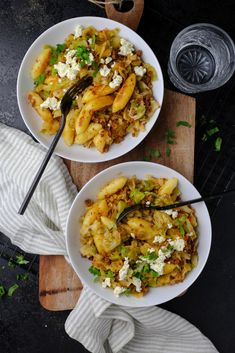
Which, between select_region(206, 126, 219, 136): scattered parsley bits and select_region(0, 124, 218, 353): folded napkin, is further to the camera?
select_region(206, 126, 219, 136): scattered parsley bits

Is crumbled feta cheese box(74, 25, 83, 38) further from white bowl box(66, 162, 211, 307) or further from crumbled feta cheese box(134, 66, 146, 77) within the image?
white bowl box(66, 162, 211, 307)

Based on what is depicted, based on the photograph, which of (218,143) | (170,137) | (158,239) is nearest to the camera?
(158,239)

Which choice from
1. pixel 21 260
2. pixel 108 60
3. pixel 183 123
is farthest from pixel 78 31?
pixel 21 260

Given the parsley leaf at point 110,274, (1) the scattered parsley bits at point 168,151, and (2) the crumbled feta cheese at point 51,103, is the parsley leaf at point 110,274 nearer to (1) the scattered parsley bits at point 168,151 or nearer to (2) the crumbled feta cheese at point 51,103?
(1) the scattered parsley bits at point 168,151

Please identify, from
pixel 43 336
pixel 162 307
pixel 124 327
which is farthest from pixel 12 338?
pixel 162 307

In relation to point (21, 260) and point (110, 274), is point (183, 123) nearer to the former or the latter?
point (110, 274)

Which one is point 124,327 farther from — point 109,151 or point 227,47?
point 227,47

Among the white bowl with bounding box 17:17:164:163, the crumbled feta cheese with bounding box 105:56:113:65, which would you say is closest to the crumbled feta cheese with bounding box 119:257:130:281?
the white bowl with bounding box 17:17:164:163
